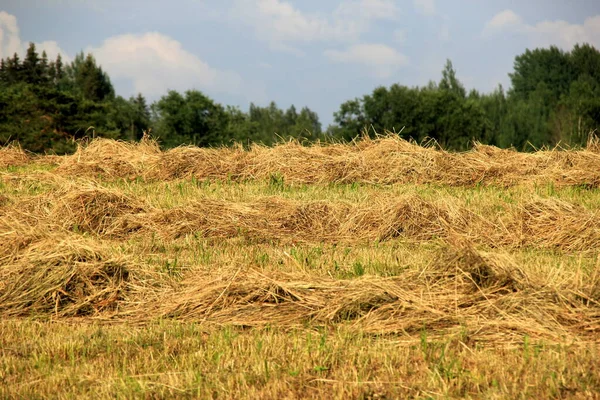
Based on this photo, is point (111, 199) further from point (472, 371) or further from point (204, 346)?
point (472, 371)

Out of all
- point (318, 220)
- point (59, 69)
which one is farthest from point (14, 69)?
point (318, 220)

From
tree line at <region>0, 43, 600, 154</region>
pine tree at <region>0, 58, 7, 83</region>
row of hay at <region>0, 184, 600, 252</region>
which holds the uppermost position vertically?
pine tree at <region>0, 58, 7, 83</region>

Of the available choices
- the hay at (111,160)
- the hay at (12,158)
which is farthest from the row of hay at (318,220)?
the hay at (12,158)

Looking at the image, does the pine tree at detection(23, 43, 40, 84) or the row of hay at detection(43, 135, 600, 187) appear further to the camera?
the pine tree at detection(23, 43, 40, 84)

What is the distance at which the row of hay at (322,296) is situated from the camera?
4.82 meters

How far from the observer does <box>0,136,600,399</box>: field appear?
398 cm

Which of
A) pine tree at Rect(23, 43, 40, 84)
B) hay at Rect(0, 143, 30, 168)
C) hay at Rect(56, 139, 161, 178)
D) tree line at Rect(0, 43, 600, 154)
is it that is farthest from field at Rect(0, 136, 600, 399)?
pine tree at Rect(23, 43, 40, 84)

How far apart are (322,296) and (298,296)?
0.63 ft

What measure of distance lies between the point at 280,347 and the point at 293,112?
12835 centimetres

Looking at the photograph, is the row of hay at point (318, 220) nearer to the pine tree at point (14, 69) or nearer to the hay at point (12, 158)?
the hay at point (12, 158)

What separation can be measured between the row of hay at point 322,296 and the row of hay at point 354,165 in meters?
6.10

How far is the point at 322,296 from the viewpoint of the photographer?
5340mm

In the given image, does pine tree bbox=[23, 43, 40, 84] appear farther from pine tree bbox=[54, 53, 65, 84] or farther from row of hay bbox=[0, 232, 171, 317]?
row of hay bbox=[0, 232, 171, 317]

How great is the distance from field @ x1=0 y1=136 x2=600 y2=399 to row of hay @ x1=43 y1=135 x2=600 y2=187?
3.80 feet
